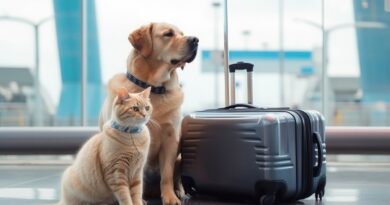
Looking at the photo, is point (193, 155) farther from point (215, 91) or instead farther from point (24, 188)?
point (215, 91)

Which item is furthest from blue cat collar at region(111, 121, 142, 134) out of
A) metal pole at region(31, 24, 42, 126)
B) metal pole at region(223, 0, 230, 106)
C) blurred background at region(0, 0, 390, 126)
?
metal pole at region(31, 24, 42, 126)

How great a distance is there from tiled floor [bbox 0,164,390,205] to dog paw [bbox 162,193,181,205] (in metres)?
0.07

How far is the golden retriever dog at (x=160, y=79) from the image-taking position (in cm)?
189

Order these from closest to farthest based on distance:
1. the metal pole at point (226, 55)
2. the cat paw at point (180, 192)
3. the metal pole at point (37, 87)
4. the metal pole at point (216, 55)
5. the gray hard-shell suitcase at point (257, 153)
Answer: the gray hard-shell suitcase at point (257, 153) < the cat paw at point (180, 192) < the metal pole at point (226, 55) < the metal pole at point (216, 55) < the metal pole at point (37, 87)

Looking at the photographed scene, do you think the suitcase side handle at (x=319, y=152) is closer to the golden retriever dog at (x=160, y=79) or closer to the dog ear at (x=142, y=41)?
the golden retriever dog at (x=160, y=79)

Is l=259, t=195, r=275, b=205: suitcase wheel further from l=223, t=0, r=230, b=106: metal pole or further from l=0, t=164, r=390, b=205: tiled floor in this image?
l=223, t=0, r=230, b=106: metal pole

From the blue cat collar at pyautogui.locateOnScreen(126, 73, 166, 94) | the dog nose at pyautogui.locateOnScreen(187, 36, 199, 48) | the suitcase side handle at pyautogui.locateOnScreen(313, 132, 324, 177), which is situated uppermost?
the dog nose at pyautogui.locateOnScreen(187, 36, 199, 48)

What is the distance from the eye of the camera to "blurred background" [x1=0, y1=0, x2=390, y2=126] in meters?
4.12

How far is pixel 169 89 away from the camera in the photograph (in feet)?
6.45

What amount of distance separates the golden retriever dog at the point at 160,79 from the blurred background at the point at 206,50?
2039 mm

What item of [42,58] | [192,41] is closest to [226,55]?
[192,41]

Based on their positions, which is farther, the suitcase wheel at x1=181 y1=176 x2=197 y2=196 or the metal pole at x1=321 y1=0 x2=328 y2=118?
the metal pole at x1=321 y1=0 x2=328 y2=118

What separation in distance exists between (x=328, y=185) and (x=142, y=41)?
1.20 metres

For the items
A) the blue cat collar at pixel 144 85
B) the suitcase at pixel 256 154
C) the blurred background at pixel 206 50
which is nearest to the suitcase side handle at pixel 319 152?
the suitcase at pixel 256 154
